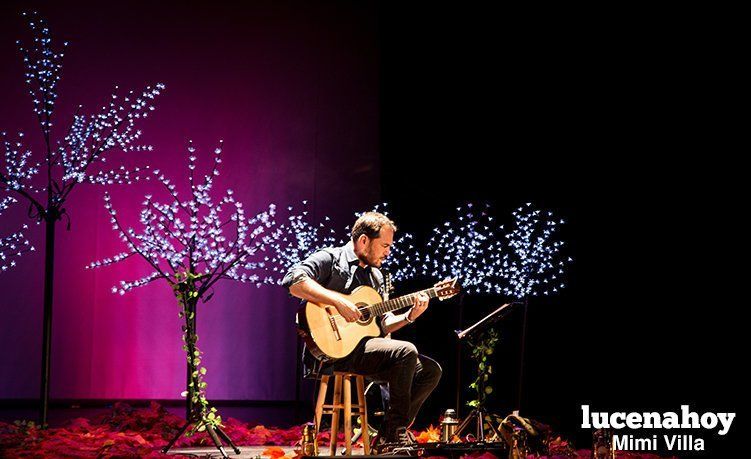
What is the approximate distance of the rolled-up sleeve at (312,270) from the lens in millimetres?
4160

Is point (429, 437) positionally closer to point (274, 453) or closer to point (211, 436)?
point (274, 453)

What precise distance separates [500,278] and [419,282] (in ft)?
2.49

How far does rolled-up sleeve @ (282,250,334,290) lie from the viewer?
416 centimetres

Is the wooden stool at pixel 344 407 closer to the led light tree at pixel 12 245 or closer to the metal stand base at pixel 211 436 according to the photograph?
the metal stand base at pixel 211 436

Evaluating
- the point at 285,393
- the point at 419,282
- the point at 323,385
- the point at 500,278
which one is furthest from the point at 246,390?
the point at 323,385

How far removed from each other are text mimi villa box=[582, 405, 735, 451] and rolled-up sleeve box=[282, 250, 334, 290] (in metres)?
2.12

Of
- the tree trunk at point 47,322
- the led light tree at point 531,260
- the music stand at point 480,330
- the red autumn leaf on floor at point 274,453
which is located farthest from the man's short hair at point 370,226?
the tree trunk at point 47,322

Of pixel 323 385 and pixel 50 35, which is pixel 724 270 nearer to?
pixel 323 385

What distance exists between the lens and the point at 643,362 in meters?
5.98

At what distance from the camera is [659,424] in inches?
228

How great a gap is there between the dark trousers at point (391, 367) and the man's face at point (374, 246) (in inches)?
17.8

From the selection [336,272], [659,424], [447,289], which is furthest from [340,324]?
[659,424]

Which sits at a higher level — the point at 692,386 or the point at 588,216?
the point at 588,216

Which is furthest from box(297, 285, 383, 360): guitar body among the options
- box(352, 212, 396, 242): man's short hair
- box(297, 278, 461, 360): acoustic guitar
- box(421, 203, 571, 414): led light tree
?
box(421, 203, 571, 414): led light tree
